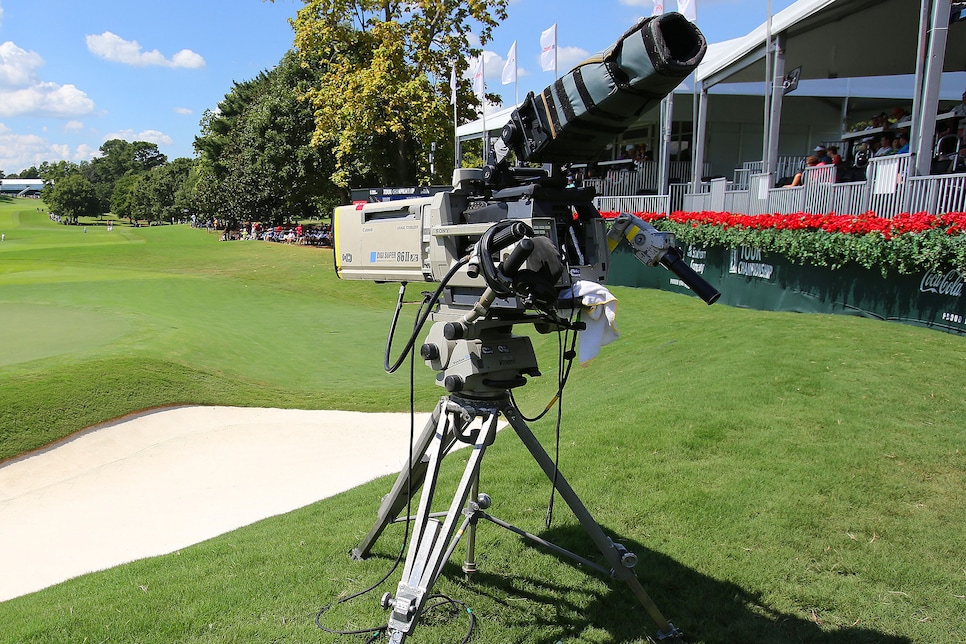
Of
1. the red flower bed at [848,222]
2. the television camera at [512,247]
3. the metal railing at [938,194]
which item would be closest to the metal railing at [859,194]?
the metal railing at [938,194]

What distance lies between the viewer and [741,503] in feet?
14.8

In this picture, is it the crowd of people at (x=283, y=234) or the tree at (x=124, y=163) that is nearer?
the crowd of people at (x=283, y=234)

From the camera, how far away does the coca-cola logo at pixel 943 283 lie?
897 cm

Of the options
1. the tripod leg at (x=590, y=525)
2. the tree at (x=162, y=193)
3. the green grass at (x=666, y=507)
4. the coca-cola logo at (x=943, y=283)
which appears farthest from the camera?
the tree at (x=162, y=193)

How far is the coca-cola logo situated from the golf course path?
24.7ft

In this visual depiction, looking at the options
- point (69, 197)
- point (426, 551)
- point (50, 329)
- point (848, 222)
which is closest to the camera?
point (426, 551)

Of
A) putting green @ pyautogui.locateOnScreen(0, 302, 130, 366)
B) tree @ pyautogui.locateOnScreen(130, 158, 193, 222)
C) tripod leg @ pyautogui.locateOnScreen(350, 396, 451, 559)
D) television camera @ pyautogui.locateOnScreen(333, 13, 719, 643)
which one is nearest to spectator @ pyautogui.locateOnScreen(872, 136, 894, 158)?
television camera @ pyautogui.locateOnScreen(333, 13, 719, 643)

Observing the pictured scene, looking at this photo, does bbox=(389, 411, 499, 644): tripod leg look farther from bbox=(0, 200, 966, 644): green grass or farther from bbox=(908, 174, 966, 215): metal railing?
bbox=(908, 174, 966, 215): metal railing

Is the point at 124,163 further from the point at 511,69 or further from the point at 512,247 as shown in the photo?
the point at 512,247

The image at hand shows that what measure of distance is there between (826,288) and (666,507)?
859 cm

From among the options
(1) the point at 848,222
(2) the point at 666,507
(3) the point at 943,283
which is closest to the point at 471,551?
(2) the point at 666,507

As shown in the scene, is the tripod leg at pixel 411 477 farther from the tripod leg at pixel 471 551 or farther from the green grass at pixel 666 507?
the green grass at pixel 666 507

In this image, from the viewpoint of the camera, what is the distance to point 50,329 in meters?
11.9

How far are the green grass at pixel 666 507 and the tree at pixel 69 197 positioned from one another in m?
94.3
